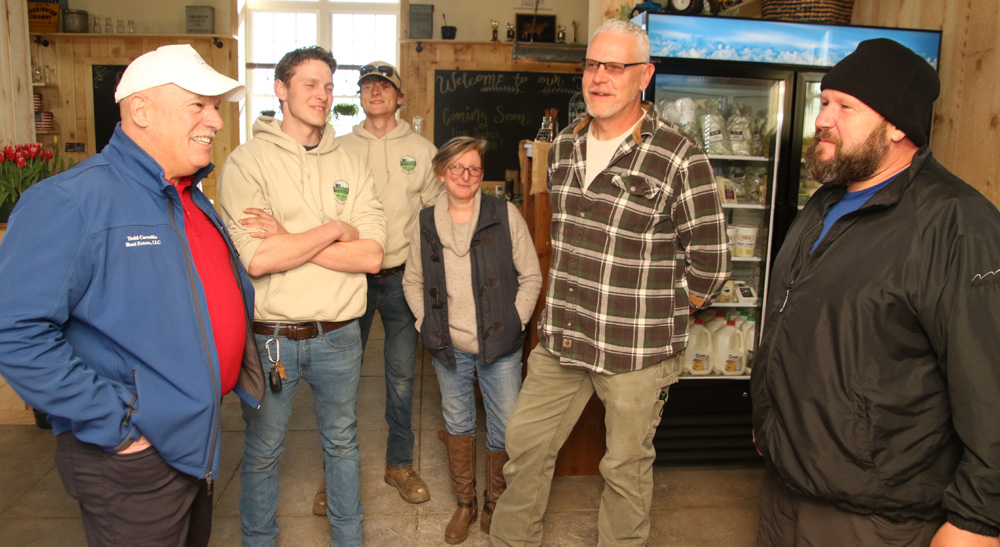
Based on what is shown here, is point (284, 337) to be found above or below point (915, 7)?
below

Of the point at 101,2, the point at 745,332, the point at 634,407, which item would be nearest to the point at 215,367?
the point at 634,407

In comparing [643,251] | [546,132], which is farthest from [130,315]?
[546,132]

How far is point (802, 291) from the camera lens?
1645mm

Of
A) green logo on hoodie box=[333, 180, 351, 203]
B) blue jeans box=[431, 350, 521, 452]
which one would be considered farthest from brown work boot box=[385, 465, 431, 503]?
green logo on hoodie box=[333, 180, 351, 203]

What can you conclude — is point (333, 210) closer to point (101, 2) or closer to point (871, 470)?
point (871, 470)

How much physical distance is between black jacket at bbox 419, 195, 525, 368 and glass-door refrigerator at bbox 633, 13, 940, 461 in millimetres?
1087

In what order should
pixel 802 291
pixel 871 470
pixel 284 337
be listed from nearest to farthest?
pixel 871 470 → pixel 802 291 → pixel 284 337

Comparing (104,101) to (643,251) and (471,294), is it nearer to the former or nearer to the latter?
(471,294)

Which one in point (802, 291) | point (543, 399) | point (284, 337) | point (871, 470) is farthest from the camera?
point (543, 399)

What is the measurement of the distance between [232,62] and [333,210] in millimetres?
6352

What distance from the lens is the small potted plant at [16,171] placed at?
3.59 m

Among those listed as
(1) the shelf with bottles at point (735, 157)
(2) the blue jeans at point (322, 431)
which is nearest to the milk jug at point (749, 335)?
(1) the shelf with bottles at point (735, 157)

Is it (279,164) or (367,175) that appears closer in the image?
(279,164)

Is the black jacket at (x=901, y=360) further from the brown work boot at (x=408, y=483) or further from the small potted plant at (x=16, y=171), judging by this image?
the small potted plant at (x=16, y=171)
